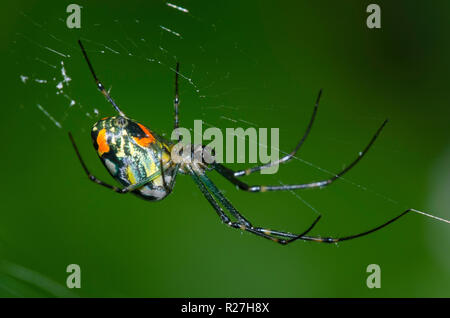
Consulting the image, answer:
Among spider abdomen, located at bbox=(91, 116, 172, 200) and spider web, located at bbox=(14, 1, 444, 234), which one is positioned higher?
spider web, located at bbox=(14, 1, 444, 234)

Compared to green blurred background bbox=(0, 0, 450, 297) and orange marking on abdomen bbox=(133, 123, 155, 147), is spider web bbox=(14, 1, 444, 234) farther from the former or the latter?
orange marking on abdomen bbox=(133, 123, 155, 147)

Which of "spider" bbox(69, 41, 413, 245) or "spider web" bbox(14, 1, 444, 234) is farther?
"spider web" bbox(14, 1, 444, 234)

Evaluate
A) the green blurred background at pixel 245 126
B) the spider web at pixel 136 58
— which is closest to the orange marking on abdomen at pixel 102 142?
the spider web at pixel 136 58

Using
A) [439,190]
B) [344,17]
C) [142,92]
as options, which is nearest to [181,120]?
[142,92]

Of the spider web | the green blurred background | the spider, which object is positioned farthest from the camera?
the green blurred background

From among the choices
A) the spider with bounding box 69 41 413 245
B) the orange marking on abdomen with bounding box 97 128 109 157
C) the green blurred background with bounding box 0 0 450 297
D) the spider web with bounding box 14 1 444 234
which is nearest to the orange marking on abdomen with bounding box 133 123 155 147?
the spider with bounding box 69 41 413 245

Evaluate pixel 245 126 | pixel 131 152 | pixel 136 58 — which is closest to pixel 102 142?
pixel 131 152
